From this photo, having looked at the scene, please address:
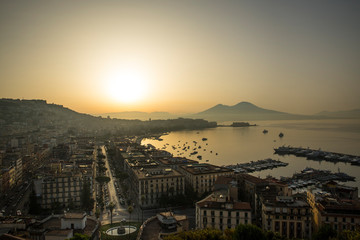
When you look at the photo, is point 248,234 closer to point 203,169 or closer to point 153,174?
point 153,174

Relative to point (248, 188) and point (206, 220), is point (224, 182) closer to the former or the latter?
point (248, 188)

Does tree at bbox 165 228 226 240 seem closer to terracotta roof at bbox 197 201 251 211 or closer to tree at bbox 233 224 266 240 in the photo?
tree at bbox 233 224 266 240

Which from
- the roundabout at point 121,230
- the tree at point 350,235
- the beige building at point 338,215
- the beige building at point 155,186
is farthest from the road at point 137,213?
the tree at point 350,235

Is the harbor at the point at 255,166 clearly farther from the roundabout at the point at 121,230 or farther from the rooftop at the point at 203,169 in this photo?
the roundabout at the point at 121,230

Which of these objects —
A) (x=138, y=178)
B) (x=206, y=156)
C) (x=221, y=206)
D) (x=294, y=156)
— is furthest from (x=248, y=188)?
(x=294, y=156)

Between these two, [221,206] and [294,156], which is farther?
[294,156]

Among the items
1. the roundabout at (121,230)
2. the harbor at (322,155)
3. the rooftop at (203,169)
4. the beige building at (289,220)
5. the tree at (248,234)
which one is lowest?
the roundabout at (121,230)
